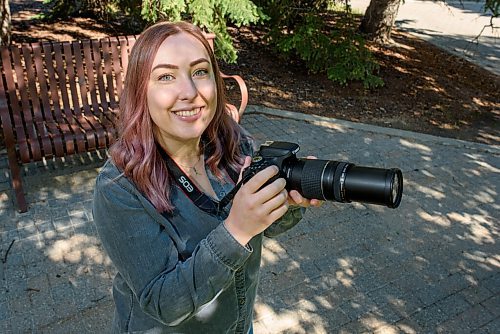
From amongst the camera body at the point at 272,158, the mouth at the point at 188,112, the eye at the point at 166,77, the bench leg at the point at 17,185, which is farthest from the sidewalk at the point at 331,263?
the eye at the point at 166,77

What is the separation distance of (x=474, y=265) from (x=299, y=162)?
295 cm

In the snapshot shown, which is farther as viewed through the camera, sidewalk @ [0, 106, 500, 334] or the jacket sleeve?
sidewalk @ [0, 106, 500, 334]

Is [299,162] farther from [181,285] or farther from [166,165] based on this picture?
[181,285]

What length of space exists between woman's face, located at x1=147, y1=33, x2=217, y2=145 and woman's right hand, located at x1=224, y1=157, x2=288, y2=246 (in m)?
0.36

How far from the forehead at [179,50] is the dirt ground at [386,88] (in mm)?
5326

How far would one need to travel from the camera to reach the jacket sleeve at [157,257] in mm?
1299

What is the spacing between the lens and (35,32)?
8.70m

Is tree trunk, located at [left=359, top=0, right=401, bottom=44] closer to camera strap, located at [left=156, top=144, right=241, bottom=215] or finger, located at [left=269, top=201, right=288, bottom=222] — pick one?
camera strap, located at [left=156, top=144, right=241, bottom=215]

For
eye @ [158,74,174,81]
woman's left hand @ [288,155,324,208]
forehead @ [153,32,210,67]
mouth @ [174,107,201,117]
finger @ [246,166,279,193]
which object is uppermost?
forehead @ [153,32,210,67]

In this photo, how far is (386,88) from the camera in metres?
8.07

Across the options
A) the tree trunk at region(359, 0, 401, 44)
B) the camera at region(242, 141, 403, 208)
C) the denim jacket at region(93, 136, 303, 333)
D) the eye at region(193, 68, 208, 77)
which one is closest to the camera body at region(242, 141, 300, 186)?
the camera at region(242, 141, 403, 208)

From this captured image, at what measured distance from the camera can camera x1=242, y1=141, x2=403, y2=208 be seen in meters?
1.44

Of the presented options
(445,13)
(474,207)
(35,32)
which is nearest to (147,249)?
(474,207)

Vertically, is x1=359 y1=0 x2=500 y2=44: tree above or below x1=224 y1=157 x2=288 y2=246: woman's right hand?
below
